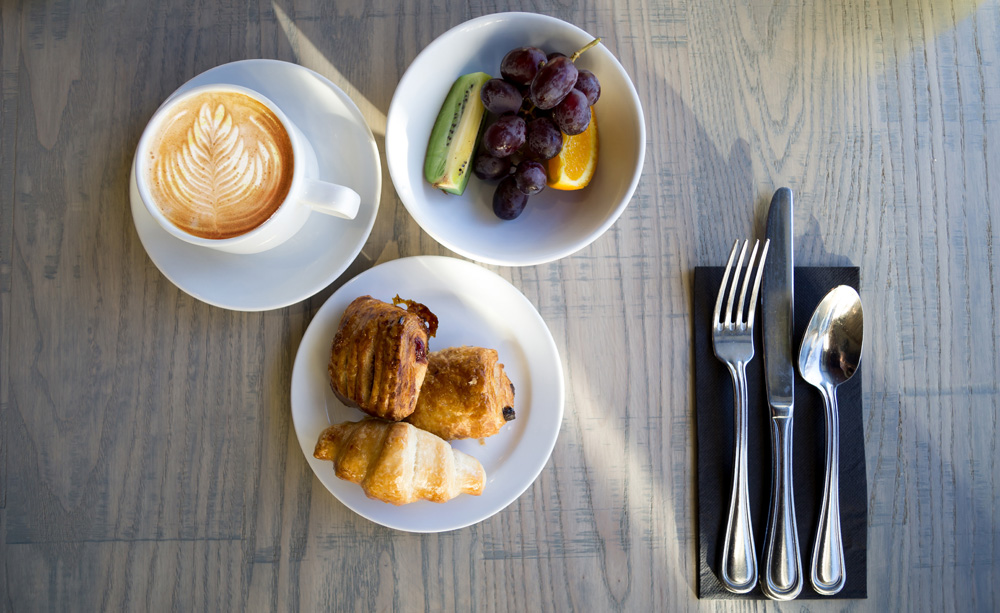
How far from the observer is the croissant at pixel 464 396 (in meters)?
0.91

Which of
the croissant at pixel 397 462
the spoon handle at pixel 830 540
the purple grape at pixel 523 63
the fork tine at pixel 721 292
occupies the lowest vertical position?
the spoon handle at pixel 830 540

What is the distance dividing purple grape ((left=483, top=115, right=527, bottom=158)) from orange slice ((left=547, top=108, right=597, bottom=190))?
0.07m

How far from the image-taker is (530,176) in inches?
33.3

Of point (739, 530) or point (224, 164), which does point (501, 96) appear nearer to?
point (224, 164)

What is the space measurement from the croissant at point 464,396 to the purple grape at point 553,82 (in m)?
0.37

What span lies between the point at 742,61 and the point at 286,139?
2.57ft

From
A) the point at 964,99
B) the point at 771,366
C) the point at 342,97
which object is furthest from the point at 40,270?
the point at 964,99

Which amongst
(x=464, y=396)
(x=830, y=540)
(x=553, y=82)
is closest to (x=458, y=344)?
(x=464, y=396)

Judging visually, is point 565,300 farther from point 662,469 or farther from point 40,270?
point 40,270

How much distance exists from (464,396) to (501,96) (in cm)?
42

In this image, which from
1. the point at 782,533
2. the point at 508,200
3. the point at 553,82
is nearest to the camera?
the point at 553,82

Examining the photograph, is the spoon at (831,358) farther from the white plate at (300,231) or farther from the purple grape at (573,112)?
the white plate at (300,231)

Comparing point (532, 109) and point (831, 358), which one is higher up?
point (532, 109)

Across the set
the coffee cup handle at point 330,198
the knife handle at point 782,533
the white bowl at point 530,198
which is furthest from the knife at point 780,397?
the coffee cup handle at point 330,198
